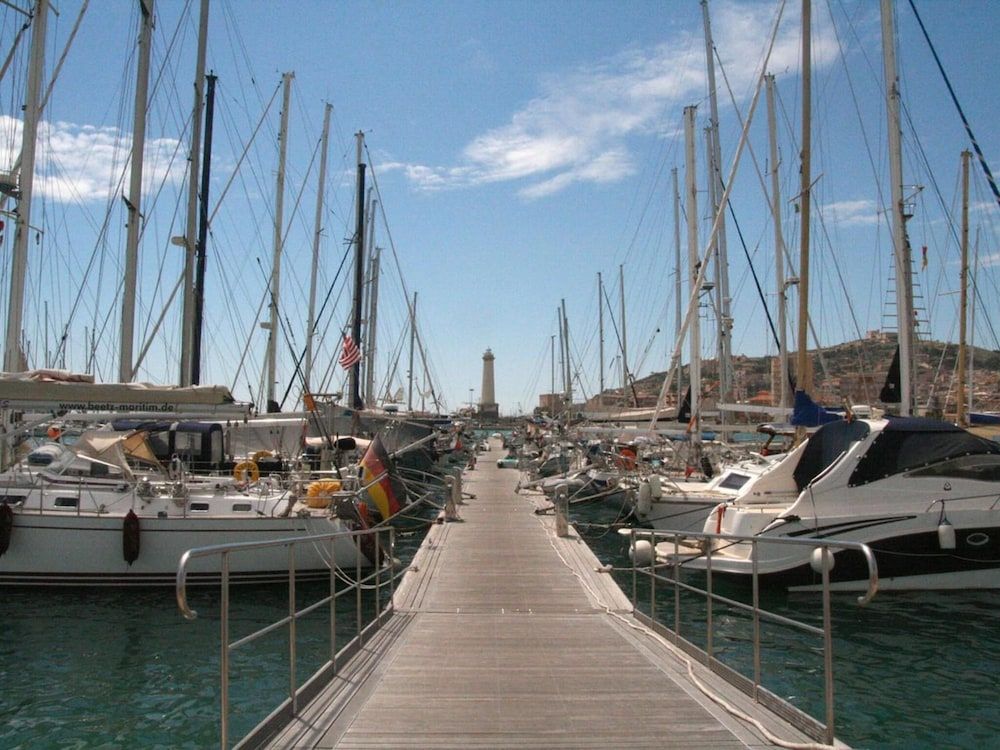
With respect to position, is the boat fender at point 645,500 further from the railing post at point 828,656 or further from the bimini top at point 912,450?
the railing post at point 828,656

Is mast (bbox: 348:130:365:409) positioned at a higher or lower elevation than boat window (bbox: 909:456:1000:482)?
higher

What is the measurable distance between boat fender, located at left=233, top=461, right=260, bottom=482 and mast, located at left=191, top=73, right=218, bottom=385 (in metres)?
4.12

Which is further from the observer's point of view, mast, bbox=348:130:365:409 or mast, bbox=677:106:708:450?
mast, bbox=348:130:365:409

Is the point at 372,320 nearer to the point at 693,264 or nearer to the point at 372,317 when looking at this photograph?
the point at 372,317

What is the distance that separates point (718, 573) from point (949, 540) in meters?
3.82

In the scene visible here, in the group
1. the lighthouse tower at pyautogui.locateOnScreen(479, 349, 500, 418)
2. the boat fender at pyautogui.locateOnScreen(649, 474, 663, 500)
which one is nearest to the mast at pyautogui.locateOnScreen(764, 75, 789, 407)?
the boat fender at pyautogui.locateOnScreen(649, 474, 663, 500)

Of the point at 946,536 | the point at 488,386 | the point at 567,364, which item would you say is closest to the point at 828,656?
the point at 946,536

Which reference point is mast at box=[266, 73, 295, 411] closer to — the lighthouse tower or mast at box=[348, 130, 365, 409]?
mast at box=[348, 130, 365, 409]

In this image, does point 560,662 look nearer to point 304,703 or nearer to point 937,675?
point 304,703

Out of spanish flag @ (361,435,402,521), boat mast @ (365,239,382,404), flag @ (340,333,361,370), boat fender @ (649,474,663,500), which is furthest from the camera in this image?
boat mast @ (365,239,382,404)

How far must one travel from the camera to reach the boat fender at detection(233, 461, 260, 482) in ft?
55.5

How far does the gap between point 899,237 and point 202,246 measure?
61.0 ft

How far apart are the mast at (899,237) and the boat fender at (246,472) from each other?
14527mm

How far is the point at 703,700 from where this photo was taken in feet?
19.9
